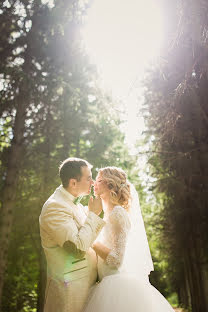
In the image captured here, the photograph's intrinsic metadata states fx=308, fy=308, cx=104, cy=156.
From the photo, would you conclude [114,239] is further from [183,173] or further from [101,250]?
[183,173]

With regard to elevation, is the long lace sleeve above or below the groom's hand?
below

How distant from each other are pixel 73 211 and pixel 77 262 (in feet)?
2.15

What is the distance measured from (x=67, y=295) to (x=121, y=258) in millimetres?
826

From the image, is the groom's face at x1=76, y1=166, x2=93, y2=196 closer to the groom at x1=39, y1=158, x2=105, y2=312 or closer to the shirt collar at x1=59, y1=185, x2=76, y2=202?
the shirt collar at x1=59, y1=185, x2=76, y2=202

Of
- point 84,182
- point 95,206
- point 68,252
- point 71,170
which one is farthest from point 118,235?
point 71,170

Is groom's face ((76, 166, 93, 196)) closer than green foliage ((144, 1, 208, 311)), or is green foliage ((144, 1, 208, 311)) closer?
groom's face ((76, 166, 93, 196))

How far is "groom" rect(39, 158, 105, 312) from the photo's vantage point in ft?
12.3

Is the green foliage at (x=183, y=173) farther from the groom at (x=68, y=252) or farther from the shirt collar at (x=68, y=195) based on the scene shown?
the groom at (x=68, y=252)

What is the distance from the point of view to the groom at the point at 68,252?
3.74 m

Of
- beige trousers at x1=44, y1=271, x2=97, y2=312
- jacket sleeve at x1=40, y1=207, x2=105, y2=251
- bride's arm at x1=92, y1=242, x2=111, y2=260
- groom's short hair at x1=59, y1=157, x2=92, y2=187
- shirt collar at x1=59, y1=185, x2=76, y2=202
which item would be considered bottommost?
beige trousers at x1=44, y1=271, x2=97, y2=312

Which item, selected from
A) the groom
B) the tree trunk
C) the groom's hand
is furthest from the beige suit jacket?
the tree trunk

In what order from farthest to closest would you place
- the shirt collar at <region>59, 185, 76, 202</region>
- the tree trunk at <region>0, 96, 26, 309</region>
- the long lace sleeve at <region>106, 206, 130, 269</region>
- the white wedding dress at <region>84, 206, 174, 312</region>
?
the tree trunk at <region>0, 96, 26, 309</region>, the shirt collar at <region>59, 185, 76, 202</region>, the long lace sleeve at <region>106, 206, 130, 269</region>, the white wedding dress at <region>84, 206, 174, 312</region>

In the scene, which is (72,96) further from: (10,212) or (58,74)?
(10,212)

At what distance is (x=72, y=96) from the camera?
44.9ft
